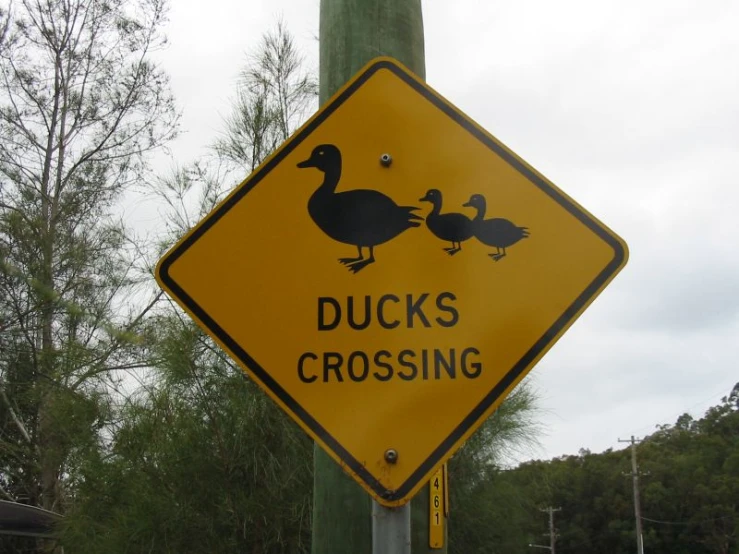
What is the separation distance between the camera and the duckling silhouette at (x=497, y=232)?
1.92 metres

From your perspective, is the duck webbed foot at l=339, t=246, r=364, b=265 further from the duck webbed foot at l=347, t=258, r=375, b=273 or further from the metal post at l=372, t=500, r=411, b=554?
the metal post at l=372, t=500, r=411, b=554

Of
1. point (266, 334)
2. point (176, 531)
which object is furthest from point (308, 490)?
point (266, 334)

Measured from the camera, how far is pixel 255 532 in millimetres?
7320

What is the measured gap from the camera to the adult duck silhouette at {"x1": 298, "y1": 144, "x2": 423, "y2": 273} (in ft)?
6.39

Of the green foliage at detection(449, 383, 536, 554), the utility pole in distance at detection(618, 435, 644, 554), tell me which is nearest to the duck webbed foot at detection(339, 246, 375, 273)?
the green foliage at detection(449, 383, 536, 554)

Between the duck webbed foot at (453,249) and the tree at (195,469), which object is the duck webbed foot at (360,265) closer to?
the duck webbed foot at (453,249)

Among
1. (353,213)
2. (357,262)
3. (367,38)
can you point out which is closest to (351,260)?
(357,262)

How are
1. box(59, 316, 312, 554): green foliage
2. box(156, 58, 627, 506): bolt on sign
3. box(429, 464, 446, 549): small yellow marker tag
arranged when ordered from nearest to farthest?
box(156, 58, 627, 506): bolt on sign → box(429, 464, 446, 549): small yellow marker tag → box(59, 316, 312, 554): green foliage

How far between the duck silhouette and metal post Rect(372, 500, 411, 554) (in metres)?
0.60

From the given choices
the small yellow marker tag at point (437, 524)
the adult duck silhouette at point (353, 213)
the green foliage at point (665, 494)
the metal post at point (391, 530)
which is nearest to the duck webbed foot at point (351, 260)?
the adult duck silhouette at point (353, 213)

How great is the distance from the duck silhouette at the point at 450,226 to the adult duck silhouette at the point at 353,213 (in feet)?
0.11

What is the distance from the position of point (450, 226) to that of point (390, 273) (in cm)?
18

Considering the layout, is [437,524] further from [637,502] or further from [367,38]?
[637,502]

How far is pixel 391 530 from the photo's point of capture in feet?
5.44
